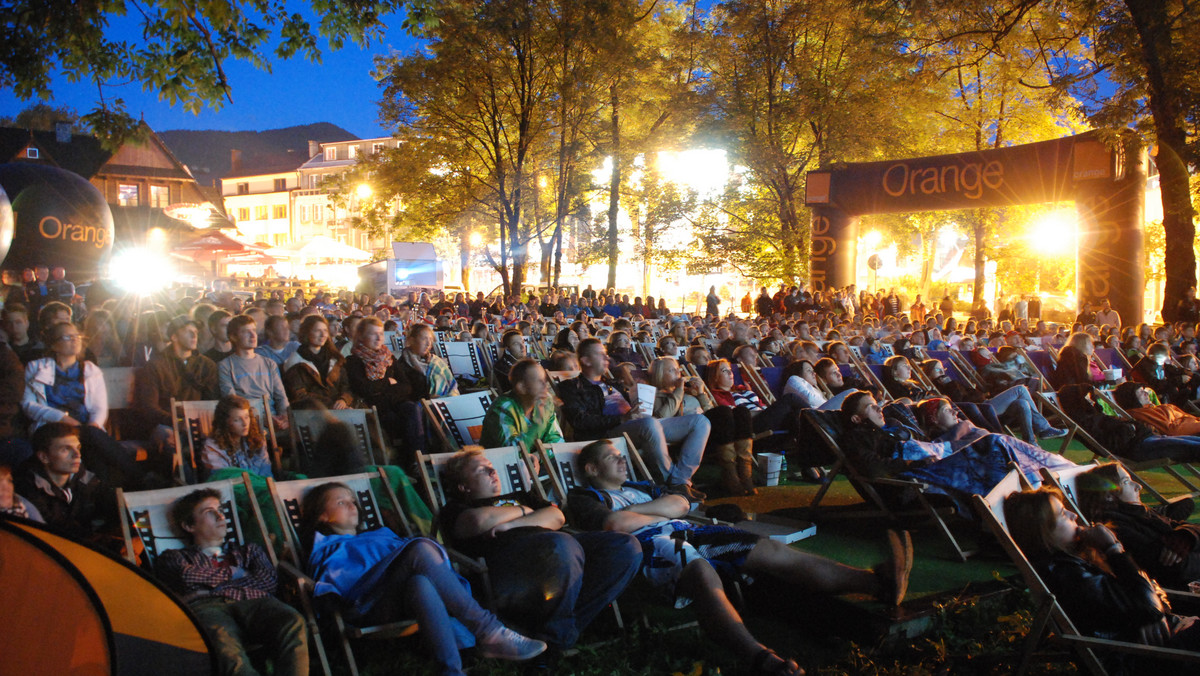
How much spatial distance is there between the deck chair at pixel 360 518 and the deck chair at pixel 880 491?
9.69 ft

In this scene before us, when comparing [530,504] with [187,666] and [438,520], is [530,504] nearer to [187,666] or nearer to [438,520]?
[438,520]

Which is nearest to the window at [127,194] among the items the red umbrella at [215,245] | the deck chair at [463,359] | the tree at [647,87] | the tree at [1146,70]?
the red umbrella at [215,245]

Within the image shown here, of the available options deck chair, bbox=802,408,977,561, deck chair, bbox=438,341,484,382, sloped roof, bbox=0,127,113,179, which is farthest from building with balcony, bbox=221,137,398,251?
deck chair, bbox=802,408,977,561

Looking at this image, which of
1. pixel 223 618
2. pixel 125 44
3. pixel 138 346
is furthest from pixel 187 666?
pixel 138 346

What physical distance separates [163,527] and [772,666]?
2.61 metres

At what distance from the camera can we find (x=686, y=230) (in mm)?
29078

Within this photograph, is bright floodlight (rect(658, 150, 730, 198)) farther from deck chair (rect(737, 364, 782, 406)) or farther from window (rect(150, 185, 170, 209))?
window (rect(150, 185, 170, 209))

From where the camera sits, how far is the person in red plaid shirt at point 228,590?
2.92 m

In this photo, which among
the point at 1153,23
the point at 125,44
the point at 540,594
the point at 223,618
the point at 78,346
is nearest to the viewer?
the point at 223,618

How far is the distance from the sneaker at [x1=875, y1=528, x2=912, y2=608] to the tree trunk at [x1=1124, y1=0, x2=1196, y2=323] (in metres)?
13.7

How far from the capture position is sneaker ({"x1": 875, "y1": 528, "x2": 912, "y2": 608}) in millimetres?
3432

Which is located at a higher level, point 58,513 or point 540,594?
point 58,513

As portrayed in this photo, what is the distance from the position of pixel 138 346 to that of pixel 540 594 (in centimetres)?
675

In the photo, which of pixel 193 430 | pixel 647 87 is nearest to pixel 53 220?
pixel 647 87
